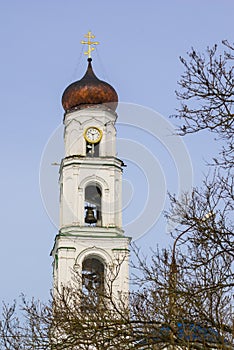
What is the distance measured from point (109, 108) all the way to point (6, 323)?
19154 millimetres

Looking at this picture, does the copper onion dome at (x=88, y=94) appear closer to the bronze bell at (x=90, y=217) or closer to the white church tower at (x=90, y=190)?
the white church tower at (x=90, y=190)

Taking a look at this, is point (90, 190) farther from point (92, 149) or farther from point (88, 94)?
point (88, 94)

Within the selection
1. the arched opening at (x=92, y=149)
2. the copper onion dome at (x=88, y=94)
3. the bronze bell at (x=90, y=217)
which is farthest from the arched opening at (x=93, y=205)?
the copper onion dome at (x=88, y=94)

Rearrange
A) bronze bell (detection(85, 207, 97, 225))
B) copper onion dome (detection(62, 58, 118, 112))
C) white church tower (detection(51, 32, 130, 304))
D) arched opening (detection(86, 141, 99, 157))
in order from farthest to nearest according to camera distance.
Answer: copper onion dome (detection(62, 58, 118, 112))
arched opening (detection(86, 141, 99, 157))
bronze bell (detection(85, 207, 97, 225))
white church tower (detection(51, 32, 130, 304))

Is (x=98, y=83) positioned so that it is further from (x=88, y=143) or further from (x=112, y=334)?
(x=112, y=334)

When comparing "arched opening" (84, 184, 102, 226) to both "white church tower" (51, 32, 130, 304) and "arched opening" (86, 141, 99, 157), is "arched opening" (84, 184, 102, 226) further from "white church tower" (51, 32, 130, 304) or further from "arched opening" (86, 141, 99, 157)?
"arched opening" (86, 141, 99, 157)

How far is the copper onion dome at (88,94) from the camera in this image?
38469 mm

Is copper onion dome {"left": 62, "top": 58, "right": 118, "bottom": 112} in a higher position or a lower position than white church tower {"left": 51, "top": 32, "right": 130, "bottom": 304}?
higher

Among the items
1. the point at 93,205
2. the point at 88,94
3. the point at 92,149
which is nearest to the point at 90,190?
the point at 93,205

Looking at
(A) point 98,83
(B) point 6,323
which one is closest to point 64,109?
(A) point 98,83

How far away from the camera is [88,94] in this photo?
38531mm

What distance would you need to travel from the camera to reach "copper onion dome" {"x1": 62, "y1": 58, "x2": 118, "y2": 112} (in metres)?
38.5

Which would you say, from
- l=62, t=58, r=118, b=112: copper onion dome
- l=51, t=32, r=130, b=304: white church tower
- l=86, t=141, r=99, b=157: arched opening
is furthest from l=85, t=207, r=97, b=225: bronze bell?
l=62, t=58, r=118, b=112: copper onion dome

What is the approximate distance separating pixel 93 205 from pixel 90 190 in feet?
2.36
